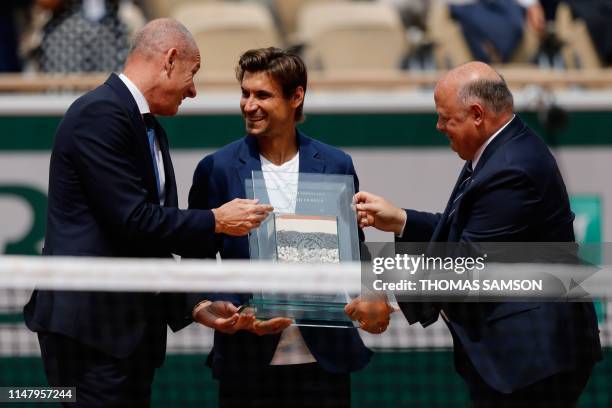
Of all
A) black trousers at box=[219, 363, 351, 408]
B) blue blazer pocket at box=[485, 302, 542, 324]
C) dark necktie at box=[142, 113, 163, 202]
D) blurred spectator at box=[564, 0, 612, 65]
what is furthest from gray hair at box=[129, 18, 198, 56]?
blurred spectator at box=[564, 0, 612, 65]

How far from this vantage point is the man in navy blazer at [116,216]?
14.0 ft

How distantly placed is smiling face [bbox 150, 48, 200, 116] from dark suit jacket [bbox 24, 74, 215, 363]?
0.42ft

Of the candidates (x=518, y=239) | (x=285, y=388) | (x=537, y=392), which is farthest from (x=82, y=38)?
(x=537, y=392)

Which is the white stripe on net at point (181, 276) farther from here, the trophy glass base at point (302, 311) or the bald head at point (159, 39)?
the bald head at point (159, 39)

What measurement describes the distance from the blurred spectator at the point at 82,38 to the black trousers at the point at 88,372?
3707mm

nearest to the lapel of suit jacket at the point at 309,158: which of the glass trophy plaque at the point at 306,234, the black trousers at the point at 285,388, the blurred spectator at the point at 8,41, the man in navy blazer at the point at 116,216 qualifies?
the glass trophy plaque at the point at 306,234

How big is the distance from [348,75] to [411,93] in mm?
464

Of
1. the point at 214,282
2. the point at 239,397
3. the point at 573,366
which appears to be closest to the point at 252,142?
the point at 214,282

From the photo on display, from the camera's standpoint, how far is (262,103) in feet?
15.1

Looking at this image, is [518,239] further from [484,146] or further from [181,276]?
[181,276]

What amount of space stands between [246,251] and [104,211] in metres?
0.67

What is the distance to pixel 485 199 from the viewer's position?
4.26 m

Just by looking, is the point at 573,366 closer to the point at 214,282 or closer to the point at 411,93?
the point at 214,282

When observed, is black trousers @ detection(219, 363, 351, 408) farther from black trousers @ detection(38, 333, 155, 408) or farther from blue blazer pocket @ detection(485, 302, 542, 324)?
blue blazer pocket @ detection(485, 302, 542, 324)
